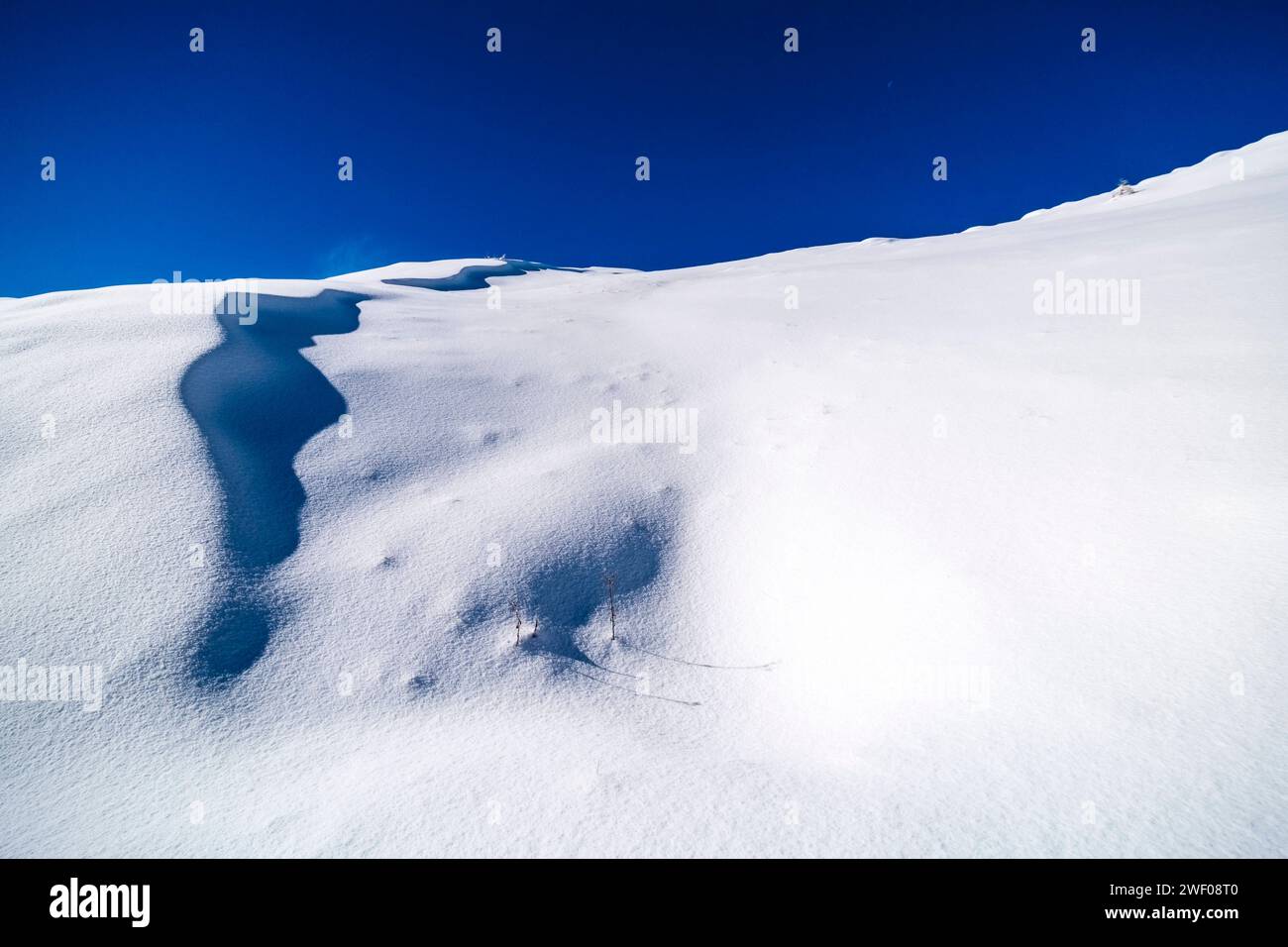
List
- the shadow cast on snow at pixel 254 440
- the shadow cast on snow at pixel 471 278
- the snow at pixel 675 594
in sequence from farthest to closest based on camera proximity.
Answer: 1. the shadow cast on snow at pixel 471 278
2. the shadow cast on snow at pixel 254 440
3. the snow at pixel 675 594

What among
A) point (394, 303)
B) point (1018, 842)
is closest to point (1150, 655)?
point (1018, 842)

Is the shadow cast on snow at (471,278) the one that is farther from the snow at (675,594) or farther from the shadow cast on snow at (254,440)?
the snow at (675,594)

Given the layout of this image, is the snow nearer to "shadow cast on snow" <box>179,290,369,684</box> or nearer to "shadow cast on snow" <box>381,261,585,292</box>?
"shadow cast on snow" <box>179,290,369,684</box>

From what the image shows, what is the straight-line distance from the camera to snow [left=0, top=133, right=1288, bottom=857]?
2.27 meters

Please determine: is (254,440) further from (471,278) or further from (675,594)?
(471,278)

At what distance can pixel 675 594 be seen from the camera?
13.1 ft

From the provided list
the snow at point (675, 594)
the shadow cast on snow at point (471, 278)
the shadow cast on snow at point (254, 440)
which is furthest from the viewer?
the shadow cast on snow at point (471, 278)

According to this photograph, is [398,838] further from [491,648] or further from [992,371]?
[992,371]

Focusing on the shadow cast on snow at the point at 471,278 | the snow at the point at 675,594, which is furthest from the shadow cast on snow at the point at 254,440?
the shadow cast on snow at the point at 471,278

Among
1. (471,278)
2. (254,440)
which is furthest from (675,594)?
(471,278)

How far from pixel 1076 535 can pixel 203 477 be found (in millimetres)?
6018

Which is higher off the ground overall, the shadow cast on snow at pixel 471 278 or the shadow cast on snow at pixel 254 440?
the shadow cast on snow at pixel 471 278

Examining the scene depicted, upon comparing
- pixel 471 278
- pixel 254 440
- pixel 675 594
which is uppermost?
pixel 471 278

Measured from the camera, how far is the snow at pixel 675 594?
7.46 ft
